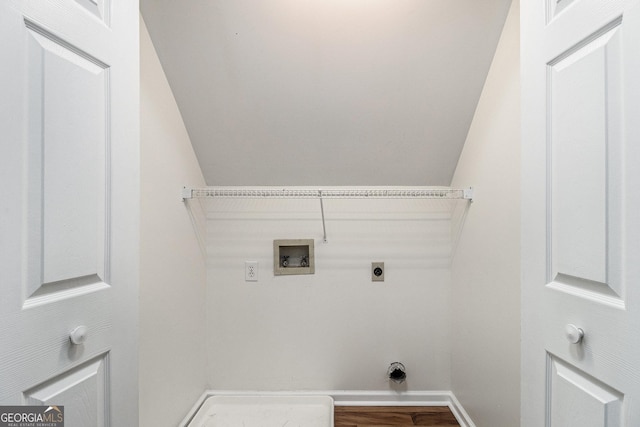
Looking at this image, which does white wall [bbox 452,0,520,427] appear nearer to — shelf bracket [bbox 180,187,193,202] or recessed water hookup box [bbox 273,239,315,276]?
recessed water hookup box [bbox 273,239,315,276]

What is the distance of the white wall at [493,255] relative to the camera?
1253mm

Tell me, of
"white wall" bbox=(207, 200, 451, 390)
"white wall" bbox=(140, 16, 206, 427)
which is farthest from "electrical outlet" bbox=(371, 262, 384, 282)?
"white wall" bbox=(140, 16, 206, 427)

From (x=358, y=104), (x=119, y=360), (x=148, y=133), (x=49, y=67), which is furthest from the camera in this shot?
(x=358, y=104)

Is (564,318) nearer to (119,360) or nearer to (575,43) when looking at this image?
(575,43)

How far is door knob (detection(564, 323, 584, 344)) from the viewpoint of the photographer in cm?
65

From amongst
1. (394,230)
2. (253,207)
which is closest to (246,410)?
(253,207)

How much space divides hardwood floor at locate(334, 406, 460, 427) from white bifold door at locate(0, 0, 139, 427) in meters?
1.24

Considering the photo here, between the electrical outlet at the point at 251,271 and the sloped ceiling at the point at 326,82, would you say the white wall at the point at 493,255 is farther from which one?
the electrical outlet at the point at 251,271

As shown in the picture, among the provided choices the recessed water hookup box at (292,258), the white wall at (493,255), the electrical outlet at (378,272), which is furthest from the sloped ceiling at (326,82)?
the electrical outlet at (378,272)

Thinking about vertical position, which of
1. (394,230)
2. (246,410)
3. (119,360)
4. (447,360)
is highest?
(394,230)

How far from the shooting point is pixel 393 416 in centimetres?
175

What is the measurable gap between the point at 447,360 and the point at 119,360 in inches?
68.6

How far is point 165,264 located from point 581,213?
149 cm

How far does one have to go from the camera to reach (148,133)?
1.32 meters
